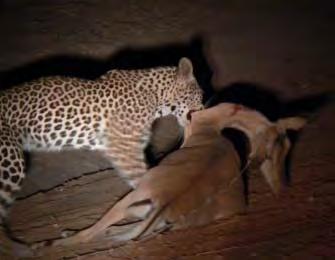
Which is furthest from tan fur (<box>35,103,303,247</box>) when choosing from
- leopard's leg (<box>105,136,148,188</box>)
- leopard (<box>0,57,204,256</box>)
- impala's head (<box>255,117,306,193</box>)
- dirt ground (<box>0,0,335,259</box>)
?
leopard (<box>0,57,204,256</box>)

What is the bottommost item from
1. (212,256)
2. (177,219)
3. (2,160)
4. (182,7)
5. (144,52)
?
(212,256)

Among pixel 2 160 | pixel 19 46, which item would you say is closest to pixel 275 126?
pixel 2 160

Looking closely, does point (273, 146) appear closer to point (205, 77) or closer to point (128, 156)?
point (128, 156)

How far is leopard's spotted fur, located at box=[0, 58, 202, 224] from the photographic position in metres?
6.54

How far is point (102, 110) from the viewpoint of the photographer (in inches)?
268

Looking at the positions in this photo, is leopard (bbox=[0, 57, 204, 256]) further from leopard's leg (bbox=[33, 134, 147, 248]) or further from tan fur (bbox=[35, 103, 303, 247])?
tan fur (bbox=[35, 103, 303, 247])

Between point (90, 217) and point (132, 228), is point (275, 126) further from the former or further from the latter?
point (90, 217)

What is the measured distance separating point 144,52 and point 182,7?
7.42 ft

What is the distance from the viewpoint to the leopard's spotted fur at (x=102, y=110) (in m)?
6.54

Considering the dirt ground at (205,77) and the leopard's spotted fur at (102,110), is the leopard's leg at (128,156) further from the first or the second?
the dirt ground at (205,77)

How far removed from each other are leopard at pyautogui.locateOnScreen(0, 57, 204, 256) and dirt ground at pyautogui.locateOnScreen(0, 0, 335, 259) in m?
0.36

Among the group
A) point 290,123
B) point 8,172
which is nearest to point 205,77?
point 290,123

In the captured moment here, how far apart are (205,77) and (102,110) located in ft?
8.77

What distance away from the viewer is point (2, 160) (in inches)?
237
